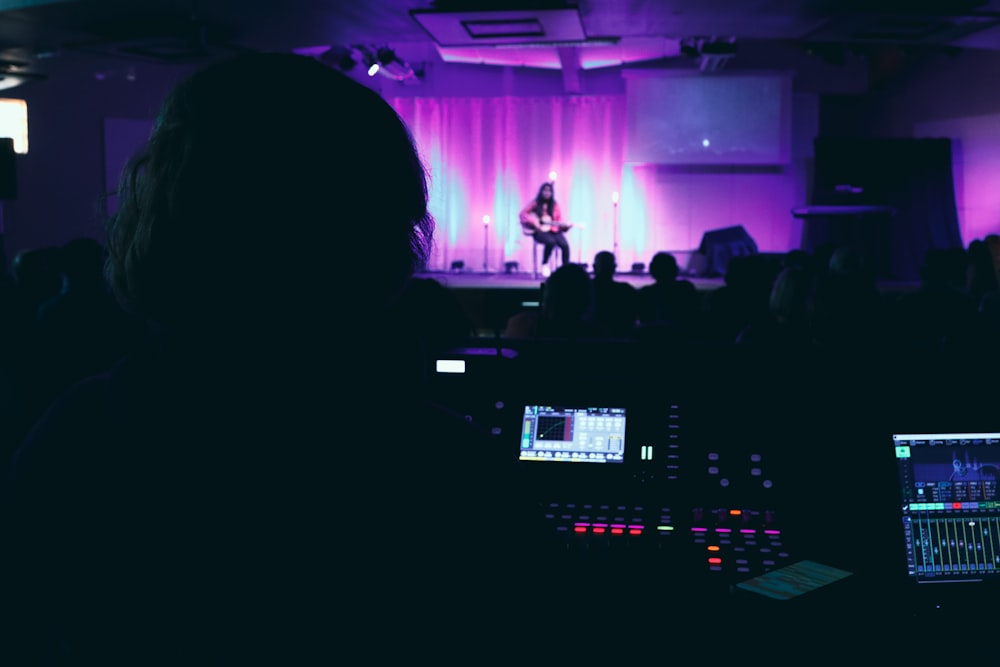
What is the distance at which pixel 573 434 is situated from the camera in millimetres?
1775

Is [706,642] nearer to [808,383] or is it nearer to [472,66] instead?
[808,383]

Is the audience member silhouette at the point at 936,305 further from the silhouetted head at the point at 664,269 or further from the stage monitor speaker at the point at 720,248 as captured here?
the stage monitor speaker at the point at 720,248

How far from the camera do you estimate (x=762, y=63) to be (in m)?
12.9

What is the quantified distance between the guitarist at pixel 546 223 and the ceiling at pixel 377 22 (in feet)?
11.8

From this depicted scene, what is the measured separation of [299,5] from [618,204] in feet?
23.8

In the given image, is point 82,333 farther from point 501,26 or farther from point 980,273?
point 980,273

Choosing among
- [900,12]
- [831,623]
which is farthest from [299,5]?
[831,623]

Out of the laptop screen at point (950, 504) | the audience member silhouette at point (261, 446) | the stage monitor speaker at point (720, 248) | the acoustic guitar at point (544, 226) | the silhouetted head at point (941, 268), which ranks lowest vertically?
the laptop screen at point (950, 504)

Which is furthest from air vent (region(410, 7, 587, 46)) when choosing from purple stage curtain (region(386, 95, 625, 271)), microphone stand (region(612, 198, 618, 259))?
purple stage curtain (region(386, 95, 625, 271))

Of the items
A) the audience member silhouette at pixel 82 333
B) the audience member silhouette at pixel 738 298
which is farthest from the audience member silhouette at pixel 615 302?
the audience member silhouette at pixel 82 333

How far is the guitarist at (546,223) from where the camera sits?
11648mm

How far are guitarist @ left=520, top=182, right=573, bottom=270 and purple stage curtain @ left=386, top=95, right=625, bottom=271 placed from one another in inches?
70.7

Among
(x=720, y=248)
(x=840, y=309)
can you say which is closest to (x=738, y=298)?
Result: (x=840, y=309)

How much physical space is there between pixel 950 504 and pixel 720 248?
1054 cm
